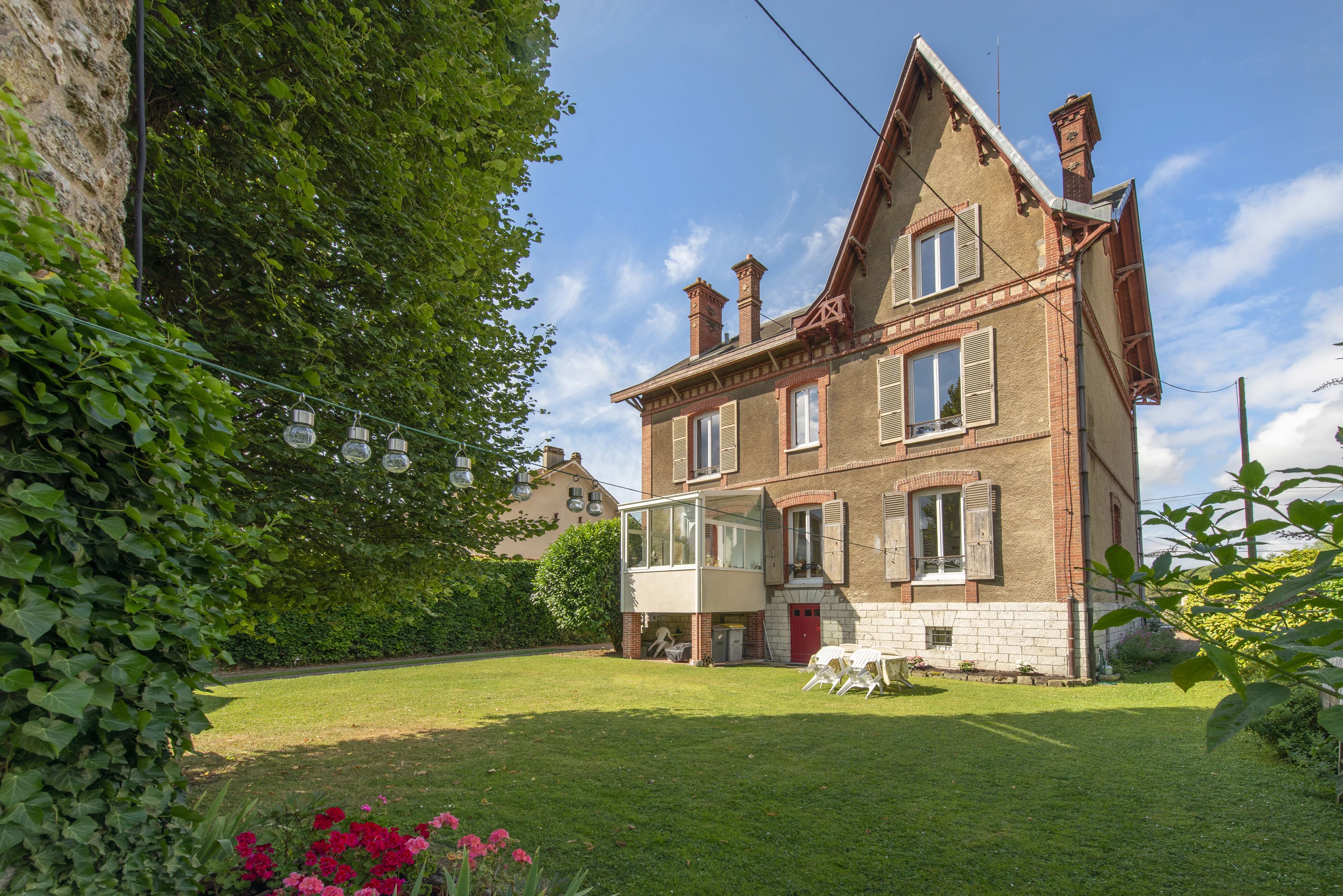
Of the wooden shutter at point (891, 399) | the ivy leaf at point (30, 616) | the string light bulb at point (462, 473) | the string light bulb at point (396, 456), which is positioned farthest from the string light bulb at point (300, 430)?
the wooden shutter at point (891, 399)

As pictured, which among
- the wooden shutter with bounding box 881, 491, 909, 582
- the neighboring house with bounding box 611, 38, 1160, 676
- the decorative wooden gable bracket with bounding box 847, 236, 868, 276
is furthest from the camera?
the decorative wooden gable bracket with bounding box 847, 236, 868, 276

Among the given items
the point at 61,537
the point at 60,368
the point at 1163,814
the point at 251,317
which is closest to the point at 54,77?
the point at 60,368

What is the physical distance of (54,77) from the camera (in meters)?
2.61

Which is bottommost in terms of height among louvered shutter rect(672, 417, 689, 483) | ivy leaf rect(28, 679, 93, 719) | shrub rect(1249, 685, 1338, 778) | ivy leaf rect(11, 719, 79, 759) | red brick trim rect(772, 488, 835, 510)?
shrub rect(1249, 685, 1338, 778)

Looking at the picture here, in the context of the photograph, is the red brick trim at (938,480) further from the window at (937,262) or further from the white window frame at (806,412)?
the window at (937,262)

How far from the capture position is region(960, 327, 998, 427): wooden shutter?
12.7 meters

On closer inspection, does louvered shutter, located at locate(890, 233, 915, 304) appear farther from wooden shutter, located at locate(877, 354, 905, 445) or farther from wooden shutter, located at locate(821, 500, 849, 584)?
wooden shutter, located at locate(821, 500, 849, 584)

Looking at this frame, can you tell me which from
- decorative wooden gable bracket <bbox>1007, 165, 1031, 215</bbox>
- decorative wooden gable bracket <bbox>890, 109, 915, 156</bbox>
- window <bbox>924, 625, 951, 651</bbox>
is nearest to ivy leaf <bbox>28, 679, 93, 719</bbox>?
window <bbox>924, 625, 951, 651</bbox>

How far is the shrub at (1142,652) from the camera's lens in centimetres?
1218

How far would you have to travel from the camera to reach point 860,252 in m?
15.1

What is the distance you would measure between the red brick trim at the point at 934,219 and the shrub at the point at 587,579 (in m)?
9.92

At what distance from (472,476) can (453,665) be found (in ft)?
36.5

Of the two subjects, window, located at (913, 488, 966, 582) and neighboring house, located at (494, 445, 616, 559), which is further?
neighboring house, located at (494, 445, 616, 559)

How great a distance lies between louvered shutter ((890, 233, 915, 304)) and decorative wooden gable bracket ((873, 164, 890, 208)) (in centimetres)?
97
